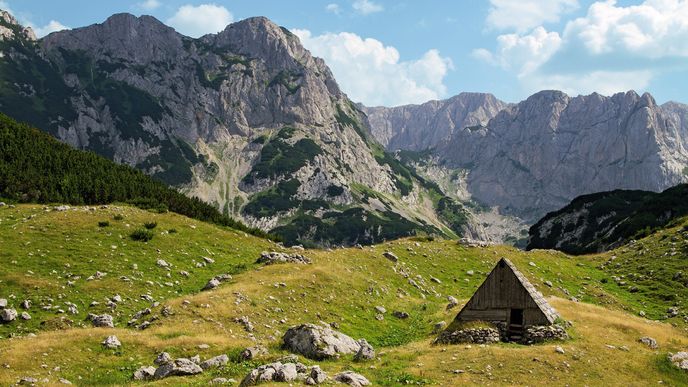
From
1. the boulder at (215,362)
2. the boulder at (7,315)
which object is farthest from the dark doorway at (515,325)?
the boulder at (7,315)

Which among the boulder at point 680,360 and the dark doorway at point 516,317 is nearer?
the boulder at point 680,360

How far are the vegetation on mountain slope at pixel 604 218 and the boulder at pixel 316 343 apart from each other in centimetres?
7041

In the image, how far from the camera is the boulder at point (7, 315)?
30806 mm

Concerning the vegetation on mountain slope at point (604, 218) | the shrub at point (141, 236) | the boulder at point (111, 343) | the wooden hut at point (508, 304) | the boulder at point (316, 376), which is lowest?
the boulder at point (111, 343)

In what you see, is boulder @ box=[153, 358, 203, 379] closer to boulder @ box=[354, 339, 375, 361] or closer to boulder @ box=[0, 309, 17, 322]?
boulder @ box=[354, 339, 375, 361]

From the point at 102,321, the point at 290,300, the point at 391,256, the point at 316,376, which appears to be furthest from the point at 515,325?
the point at 102,321

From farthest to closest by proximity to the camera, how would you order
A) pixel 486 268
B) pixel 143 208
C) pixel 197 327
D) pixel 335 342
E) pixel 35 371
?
pixel 143 208
pixel 486 268
pixel 197 327
pixel 335 342
pixel 35 371

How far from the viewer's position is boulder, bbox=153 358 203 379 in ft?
72.3

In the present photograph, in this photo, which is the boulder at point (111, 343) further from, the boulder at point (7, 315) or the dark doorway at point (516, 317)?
the dark doorway at point (516, 317)

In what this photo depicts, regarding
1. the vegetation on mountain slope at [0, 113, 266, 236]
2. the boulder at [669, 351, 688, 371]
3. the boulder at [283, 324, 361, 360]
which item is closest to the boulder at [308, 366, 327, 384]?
the boulder at [283, 324, 361, 360]

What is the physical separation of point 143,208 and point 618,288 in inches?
2287

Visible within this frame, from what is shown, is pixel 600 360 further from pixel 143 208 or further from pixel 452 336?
pixel 143 208

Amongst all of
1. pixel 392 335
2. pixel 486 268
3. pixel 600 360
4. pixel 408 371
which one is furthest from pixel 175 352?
pixel 486 268

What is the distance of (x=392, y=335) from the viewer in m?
35.6
